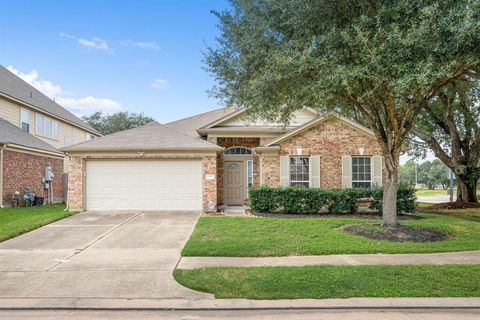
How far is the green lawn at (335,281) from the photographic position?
5301mm

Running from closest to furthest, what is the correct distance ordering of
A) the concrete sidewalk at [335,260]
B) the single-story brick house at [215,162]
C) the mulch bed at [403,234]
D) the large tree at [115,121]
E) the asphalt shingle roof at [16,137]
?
1. the concrete sidewalk at [335,260]
2. the mulch bed at [403,234]
3. the single-story brick house at [215,162]
4. the asphalt shingle roof at [16,137]
5. the large tree at [115,121]

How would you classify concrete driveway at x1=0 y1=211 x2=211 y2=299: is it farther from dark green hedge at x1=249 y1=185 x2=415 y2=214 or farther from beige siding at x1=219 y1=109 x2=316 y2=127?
beige siding at x1=219 y1=109 x2=316 y2=127

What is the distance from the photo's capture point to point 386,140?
1044cm

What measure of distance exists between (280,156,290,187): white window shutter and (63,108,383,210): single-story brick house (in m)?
0.04

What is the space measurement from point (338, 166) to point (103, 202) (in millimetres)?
9808

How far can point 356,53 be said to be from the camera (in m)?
8.24

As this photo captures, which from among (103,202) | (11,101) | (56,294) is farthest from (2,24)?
(56,294)

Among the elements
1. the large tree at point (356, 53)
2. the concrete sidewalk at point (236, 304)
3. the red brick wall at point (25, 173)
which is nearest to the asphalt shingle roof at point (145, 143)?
the large tree at point (356, 53)

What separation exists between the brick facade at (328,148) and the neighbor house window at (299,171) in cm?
34

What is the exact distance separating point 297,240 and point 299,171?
717cm

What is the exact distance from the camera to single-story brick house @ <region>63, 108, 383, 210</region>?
1485 cm

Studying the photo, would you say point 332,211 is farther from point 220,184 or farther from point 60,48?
point 60,48

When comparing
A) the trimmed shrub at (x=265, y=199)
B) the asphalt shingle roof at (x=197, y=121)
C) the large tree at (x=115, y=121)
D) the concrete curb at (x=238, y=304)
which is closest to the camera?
the concrete curb at (x=238, y=304)

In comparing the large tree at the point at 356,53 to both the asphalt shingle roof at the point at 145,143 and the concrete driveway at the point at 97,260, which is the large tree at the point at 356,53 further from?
the concrete driveway at the point at 97,260
